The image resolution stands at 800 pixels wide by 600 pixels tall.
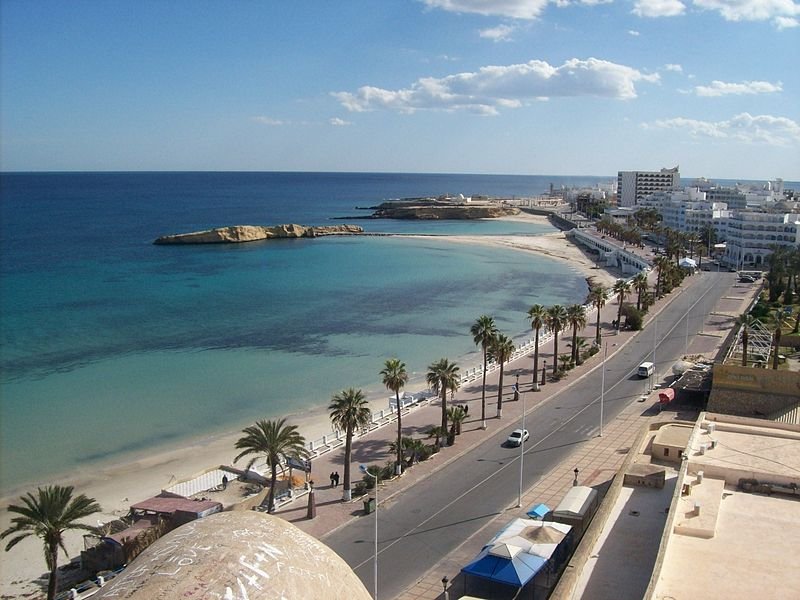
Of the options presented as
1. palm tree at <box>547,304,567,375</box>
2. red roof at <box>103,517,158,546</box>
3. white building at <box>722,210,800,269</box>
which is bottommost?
red roof at <box>103,517,158,546</box>

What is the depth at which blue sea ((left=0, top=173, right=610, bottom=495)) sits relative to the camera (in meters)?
40.0

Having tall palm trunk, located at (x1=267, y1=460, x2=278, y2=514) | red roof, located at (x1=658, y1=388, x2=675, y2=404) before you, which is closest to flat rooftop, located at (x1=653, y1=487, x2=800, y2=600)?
tall palm trunk, located at (x1=267, y1=460, x2=278, y2=514)

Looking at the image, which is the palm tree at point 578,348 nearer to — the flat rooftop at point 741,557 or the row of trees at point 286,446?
the row of trees at point 286,446

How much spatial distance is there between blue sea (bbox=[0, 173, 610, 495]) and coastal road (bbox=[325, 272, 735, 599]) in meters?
12.0

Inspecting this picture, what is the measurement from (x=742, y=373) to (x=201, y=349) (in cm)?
3968

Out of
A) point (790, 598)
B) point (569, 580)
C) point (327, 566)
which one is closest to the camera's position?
point (327, 566)

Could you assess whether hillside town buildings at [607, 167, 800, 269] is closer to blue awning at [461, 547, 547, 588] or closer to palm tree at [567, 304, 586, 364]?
palm tree at [567, 304, 586, 364]

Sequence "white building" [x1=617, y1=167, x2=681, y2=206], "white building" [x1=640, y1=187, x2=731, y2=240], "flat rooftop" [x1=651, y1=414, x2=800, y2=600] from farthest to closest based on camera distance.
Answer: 1. "white building" [x1=617, y1=167, x2=681, y2=206]
2. "white building" [x1=640, y1=187, x2=731, y2=240]
3. "flat rooftop" [x1=651, y1=414, x2=800, y2=600]

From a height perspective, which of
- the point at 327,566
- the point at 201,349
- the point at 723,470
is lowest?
the point at 201,349

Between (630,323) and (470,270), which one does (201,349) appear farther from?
(470,270)

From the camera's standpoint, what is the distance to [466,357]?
52.6 metres

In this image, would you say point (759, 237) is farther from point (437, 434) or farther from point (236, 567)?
point (236, 567)

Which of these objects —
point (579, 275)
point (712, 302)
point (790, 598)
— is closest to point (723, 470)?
point (790, 598)

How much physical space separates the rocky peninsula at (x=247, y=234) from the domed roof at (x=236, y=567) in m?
124
